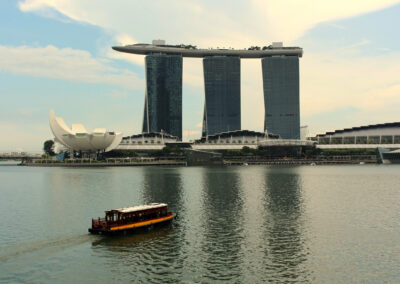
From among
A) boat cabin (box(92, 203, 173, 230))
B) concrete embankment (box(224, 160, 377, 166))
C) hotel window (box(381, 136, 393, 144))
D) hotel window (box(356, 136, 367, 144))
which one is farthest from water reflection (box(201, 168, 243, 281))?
hotel window (box(356, 136, 367, 144))

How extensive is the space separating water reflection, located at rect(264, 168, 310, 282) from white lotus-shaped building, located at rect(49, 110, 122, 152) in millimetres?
126933

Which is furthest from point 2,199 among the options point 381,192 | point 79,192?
point 381,192

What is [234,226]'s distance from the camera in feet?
120

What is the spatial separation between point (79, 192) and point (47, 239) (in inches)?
1227

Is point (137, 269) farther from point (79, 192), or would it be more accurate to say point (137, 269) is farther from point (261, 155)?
point (261, 155)

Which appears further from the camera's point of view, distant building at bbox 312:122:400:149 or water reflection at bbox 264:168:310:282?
distant building at bbox 312:122:400:149

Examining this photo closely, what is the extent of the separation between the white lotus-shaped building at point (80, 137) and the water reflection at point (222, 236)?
12157 cm

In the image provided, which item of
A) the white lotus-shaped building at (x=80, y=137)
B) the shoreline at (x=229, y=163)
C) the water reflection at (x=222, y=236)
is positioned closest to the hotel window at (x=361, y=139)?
the shoreline at (x=229, y=163)

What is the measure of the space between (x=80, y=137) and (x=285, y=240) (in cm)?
14806

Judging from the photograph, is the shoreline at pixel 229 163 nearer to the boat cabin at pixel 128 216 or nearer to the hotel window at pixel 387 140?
the hotel window at pixel 387 140

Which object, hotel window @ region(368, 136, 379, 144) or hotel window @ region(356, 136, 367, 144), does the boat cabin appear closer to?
hotel window @ region(368, 136, 379, 144)

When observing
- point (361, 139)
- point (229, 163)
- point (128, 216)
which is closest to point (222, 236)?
point (128, 216)

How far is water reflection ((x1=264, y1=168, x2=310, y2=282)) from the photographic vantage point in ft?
80.0

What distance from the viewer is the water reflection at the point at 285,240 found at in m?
24.4
